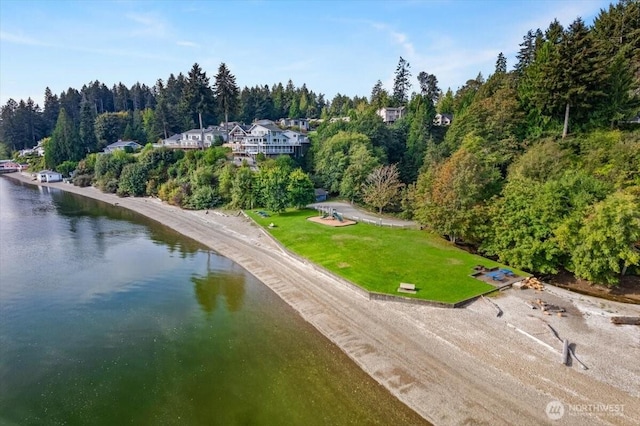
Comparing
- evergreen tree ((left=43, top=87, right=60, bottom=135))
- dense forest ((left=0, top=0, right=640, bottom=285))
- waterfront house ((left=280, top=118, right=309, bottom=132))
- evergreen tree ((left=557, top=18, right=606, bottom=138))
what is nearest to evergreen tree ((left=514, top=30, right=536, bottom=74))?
dense forest ((left=0, top=0, right=640, bottom=285))

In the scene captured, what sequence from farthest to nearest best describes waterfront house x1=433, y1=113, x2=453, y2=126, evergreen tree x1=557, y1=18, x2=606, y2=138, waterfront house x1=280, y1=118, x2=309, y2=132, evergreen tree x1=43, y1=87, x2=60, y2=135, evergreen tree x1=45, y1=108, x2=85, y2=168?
evergreen tree x1=43, y1=87, x2=60, y2=135
waterfront house x1=280, y1=118, x2=309, y2=132
evergreen tree x1=45, y1=108, x2=85, y2=168
waterfront house x1=433, y1=113, x2=453, y2=126
evergreen tree x1=557, y1=18, x2=606, y2=138

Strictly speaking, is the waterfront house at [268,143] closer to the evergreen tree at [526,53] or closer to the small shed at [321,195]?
the small shed at [321,195]

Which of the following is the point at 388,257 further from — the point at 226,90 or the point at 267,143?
the point at 226,90

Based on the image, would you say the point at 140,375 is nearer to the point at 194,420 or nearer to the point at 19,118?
the point at 194,420

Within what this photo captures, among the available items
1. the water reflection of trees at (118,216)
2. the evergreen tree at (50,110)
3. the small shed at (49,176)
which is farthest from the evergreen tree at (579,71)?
the evergreen tree at (50,110)

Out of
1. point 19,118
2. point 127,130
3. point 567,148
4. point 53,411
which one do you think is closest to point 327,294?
point 53,411

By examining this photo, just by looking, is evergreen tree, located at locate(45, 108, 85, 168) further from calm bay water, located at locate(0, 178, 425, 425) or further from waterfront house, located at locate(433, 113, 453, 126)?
waterfront house, located at locate(433, 113, 453, 126)

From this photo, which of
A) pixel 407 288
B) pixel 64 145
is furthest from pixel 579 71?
pixel 64 145

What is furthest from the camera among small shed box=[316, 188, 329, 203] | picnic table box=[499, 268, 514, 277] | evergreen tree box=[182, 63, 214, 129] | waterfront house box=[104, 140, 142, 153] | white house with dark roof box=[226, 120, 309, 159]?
waterfront house box=[104, 140, 142, 153]
